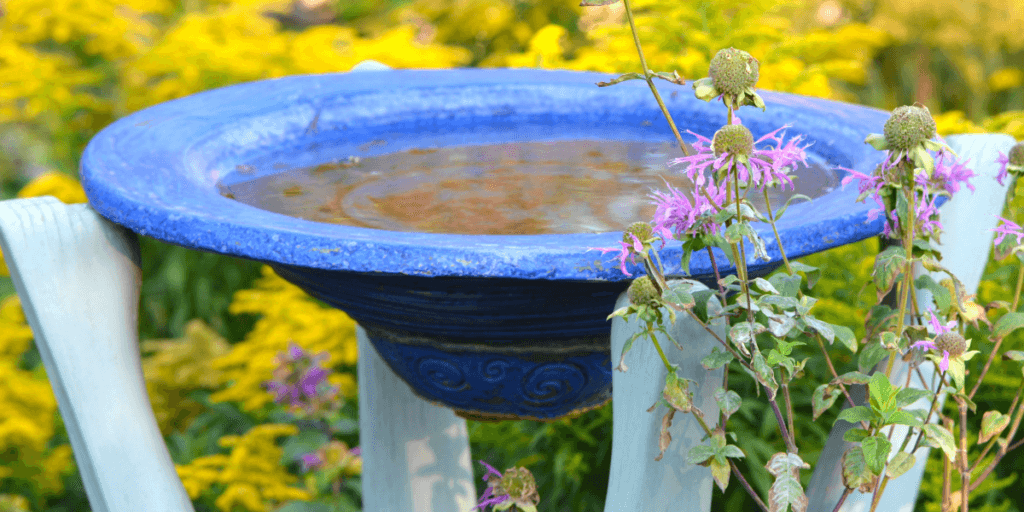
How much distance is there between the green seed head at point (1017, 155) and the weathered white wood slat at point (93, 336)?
1232mm

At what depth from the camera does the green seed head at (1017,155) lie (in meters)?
1.10

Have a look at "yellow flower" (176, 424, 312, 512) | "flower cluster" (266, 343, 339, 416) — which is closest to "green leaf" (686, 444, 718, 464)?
"flower cluster" (266, 343, 339, 416)

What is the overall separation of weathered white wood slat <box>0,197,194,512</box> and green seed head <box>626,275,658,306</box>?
861 mm

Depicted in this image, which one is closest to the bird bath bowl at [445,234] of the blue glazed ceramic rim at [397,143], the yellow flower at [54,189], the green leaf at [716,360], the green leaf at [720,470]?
the blue glazed ceramic rim at [397,143]

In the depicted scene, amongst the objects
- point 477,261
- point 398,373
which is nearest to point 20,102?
point 398,373

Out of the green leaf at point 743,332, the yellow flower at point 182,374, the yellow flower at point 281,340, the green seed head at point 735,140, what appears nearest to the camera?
the green seed head at point 735,140

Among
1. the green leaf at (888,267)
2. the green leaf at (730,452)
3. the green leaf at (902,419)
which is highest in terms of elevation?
the green leaf at (888,267)

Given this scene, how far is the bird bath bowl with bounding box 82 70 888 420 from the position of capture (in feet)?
3.44

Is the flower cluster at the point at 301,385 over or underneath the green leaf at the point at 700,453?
underneath

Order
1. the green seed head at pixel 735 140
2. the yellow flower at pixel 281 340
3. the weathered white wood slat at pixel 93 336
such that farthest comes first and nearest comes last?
1. the yellow flower at pixel 281 340
2. the weathered white wood slat at pixel 93 336
3. the green seed head at pixel 735 140

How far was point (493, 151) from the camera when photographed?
5.86 ft

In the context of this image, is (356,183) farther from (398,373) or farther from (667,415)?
(667,415)

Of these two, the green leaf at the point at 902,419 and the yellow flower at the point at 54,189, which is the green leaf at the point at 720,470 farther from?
the yellow flower at the point at 54,189

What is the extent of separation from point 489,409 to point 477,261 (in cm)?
54
